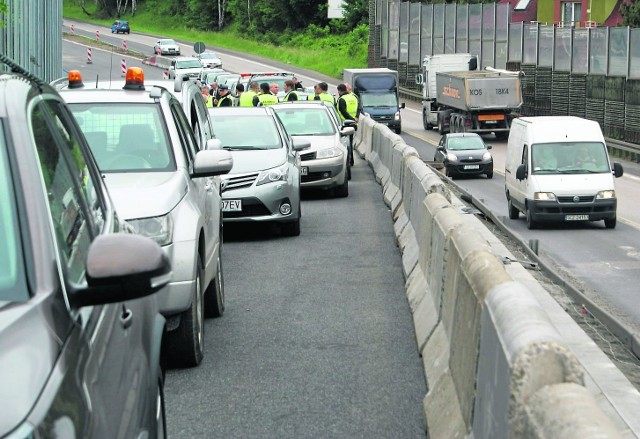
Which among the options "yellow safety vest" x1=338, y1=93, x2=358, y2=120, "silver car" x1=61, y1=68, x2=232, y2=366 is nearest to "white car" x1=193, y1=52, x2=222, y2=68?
"yellow safety vest" x1=338, y1=93, x2=358, y2=120

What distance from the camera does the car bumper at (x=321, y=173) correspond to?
21938 mm

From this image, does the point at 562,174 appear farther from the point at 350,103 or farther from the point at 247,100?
the point at 247,100

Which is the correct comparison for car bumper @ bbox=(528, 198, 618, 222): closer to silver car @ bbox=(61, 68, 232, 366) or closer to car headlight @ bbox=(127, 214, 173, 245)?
silver car @ bbox=(61, 68, 232, 366)

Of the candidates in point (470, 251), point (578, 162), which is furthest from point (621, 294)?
point (470, 251)

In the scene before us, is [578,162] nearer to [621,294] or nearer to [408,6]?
[621,294]

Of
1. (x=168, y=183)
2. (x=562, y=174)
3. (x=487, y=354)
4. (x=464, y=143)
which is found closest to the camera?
(x=487, y=354)

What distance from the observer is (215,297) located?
1002 cm

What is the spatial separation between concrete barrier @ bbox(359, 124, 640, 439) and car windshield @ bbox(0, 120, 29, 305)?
57.1 inches

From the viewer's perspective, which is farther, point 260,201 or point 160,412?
point 260,201

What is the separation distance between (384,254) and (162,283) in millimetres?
11057

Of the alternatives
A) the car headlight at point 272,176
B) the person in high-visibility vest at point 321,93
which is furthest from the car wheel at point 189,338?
the person in high-visibility vest at point 321,93

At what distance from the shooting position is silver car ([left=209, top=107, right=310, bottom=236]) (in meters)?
15.8

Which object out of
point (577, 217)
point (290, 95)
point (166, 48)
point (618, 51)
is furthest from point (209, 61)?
point (577, 217)

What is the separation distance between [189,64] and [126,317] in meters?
74.1
